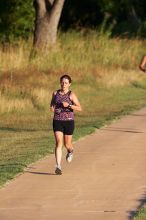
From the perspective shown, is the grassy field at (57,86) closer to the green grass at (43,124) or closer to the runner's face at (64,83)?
the green grass at (43,124)

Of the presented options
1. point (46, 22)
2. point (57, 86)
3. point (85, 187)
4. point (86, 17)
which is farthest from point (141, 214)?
point (86, 17)

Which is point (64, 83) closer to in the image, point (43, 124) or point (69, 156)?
point (69, 156)

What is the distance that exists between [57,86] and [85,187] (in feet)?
56.4

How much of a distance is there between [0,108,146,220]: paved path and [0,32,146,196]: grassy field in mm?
493

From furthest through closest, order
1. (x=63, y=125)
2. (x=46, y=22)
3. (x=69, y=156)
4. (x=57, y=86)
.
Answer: (x=46, y=22) < (x=57, y=86) < (x=69, y=156) < (x=63, y=125)

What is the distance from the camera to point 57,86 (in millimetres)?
28906

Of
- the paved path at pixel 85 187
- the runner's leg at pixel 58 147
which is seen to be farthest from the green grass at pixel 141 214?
the runner's leg at pixel 58 147

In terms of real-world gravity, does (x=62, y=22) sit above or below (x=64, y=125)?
above

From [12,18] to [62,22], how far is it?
12.5m

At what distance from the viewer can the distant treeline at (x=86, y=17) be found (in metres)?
39.5

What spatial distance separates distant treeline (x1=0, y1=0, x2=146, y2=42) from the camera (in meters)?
39.5

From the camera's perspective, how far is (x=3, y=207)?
1062 centimetres

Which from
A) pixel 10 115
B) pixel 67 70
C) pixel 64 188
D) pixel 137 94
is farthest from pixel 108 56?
pixel 64 188

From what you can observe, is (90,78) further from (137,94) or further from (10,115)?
(10,115)
